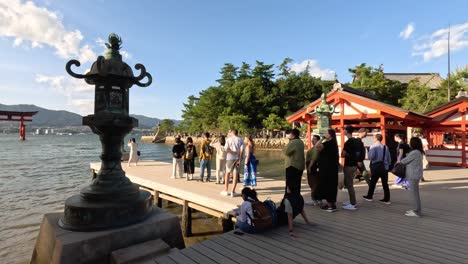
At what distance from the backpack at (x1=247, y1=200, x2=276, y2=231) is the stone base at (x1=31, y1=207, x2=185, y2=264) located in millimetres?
1334

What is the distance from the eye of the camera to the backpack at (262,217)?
13.2 ft

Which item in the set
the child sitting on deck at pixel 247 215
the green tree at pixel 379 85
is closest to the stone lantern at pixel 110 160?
the child sitting on deck at pixel 247 215

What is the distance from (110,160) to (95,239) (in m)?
1.25

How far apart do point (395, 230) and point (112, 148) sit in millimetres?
4869

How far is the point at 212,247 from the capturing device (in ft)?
11.8

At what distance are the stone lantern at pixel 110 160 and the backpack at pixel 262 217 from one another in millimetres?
1761

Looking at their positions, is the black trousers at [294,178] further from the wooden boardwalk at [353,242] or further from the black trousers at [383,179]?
the black trousers at [383,179]

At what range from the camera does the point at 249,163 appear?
7621mm

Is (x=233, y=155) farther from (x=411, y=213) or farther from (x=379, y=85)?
Result: (x=379, y=85)

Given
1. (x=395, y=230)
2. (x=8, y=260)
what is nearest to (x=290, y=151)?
(x=395, y=230)

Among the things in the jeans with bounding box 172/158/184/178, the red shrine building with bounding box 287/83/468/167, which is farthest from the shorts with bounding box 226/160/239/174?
the red shrine building with bounding box 287/83/468/167

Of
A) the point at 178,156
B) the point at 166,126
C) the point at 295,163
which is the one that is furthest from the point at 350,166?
→ the point at 166,126

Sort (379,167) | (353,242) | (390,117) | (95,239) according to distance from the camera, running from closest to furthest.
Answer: (95,239) → (353,242) → (379,167) → (390,117)

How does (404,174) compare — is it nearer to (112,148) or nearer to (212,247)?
(212,247)
